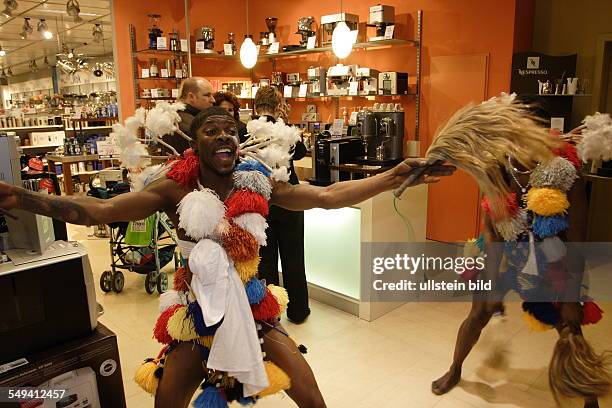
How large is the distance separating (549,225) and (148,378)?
1.96m

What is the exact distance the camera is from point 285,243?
3.51 meters

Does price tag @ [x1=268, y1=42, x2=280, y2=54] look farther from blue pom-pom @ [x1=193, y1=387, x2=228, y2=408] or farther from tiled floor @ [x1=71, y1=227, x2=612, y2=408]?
blue pom-pom @ [x1=193, y1=387, x2=228, y2=408]

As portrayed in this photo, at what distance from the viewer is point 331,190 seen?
200 cm

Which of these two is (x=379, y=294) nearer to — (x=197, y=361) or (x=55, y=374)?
(x=197, y=361)

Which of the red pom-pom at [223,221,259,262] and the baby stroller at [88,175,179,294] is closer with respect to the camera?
the red pom-pom at [223,221,259,262]

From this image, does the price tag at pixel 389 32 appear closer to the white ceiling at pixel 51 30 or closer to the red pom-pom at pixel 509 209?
the red pom-pom at pixel 509 209

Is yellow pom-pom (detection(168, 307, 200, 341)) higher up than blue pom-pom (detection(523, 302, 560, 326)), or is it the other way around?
yellow pom-pom (detection(168, 307, 200, 341))

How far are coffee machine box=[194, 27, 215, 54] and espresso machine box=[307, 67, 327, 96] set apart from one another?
1.55 metres

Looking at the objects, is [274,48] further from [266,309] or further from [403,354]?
[266,309]

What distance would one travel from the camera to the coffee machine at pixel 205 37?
6.64 meters


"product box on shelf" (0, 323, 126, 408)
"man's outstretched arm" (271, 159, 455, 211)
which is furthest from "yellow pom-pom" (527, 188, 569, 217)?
"product box on shelf" (0, 323, 126, 408)

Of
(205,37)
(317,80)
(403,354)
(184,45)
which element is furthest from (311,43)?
(403,354)

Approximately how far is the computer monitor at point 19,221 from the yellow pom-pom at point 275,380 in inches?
44.2

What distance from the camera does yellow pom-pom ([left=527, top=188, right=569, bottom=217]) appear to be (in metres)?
2.30
